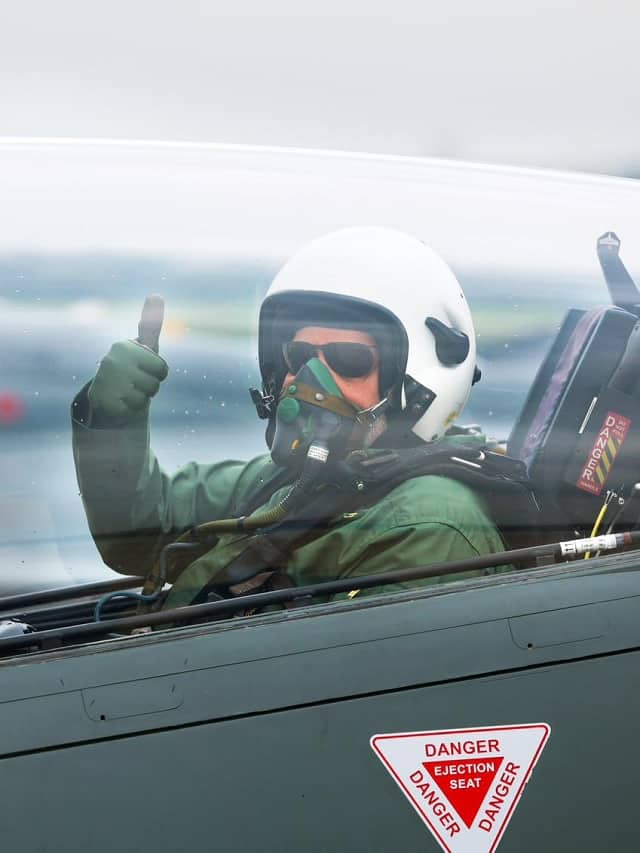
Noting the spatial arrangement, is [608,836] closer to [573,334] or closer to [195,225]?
[573,334]

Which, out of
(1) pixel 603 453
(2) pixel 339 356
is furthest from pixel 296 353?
(1) pixel 603 453

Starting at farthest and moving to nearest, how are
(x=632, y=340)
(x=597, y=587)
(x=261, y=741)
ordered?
1. (x=632, y=340)
2. (x=597, y=587)
3. (x=261, y=741)

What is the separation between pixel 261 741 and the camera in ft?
4.52

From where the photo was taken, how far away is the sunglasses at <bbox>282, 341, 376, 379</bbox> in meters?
1.62

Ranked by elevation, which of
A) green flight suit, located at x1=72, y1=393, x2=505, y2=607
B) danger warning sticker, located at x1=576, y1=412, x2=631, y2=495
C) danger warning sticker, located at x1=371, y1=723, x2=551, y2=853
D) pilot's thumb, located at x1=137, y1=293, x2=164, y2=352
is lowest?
danger warning sticker, located at x1=371, y1=723, x2=551, y2=853

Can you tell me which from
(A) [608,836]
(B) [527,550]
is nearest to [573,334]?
(B) [527,550]

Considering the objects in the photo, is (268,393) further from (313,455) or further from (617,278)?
(617,278)

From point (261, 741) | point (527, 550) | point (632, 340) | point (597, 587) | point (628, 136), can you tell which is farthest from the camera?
point (628, 136)

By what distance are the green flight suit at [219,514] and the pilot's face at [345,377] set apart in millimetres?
159

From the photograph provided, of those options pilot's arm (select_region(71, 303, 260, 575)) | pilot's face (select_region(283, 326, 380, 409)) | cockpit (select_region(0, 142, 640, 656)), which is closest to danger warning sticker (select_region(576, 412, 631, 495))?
cockpit (select_region(0, 142, 640, 656))

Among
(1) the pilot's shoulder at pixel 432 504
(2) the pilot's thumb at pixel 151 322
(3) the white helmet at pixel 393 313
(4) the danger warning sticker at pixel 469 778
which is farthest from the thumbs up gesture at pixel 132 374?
(4) the danger warning sticker at pixel 469 778

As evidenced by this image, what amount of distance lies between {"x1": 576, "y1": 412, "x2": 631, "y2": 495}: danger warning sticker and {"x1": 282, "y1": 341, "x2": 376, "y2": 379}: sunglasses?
0.41 meters

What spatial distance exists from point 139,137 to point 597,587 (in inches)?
42.0

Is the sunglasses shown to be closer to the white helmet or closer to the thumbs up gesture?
the white helmet
